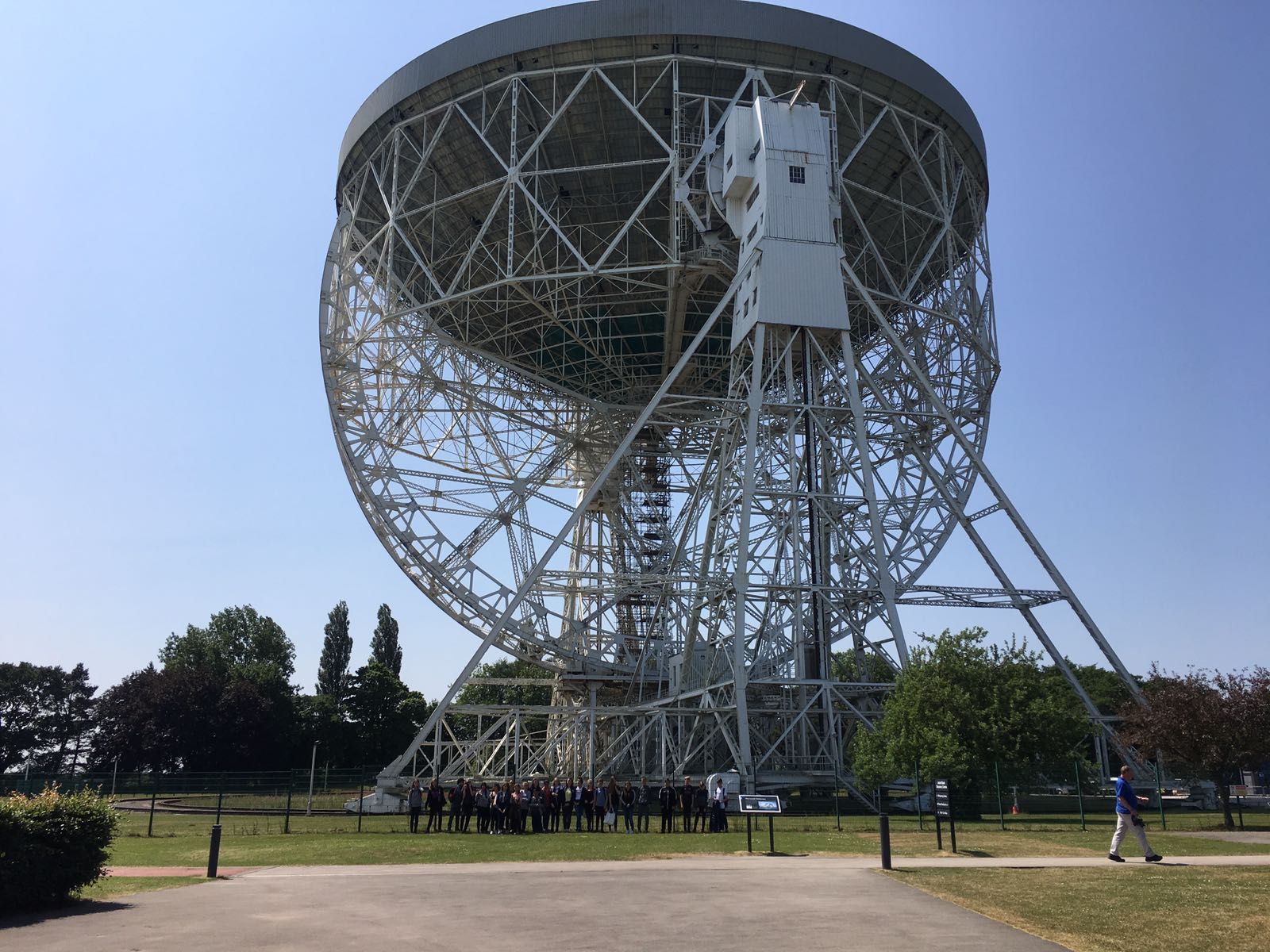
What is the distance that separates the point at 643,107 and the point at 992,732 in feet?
60.1

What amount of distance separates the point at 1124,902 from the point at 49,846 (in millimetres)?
11108

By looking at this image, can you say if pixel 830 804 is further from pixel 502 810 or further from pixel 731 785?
pixel 502 810

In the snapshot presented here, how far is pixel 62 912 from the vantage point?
11.2m

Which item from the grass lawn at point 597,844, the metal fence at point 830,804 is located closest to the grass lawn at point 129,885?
the grass lawn at point 597,844

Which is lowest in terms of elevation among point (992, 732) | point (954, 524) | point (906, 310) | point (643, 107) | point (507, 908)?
point (507, 908)

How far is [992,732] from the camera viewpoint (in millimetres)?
23562

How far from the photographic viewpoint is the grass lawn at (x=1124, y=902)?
909cm

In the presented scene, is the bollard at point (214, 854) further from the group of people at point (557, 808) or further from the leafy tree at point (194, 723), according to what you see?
the leafy tree at point (194, 723)

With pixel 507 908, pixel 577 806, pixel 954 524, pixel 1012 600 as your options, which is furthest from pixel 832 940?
pixel 954 524

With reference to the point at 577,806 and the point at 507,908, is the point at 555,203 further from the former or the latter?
the point at 507,908

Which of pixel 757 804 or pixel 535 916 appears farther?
pixel 757 804

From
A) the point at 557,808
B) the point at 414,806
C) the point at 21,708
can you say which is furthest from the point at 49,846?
the point at 21,708

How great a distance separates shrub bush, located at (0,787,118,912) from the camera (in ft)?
36.6

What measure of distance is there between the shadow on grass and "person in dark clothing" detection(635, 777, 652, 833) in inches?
511
